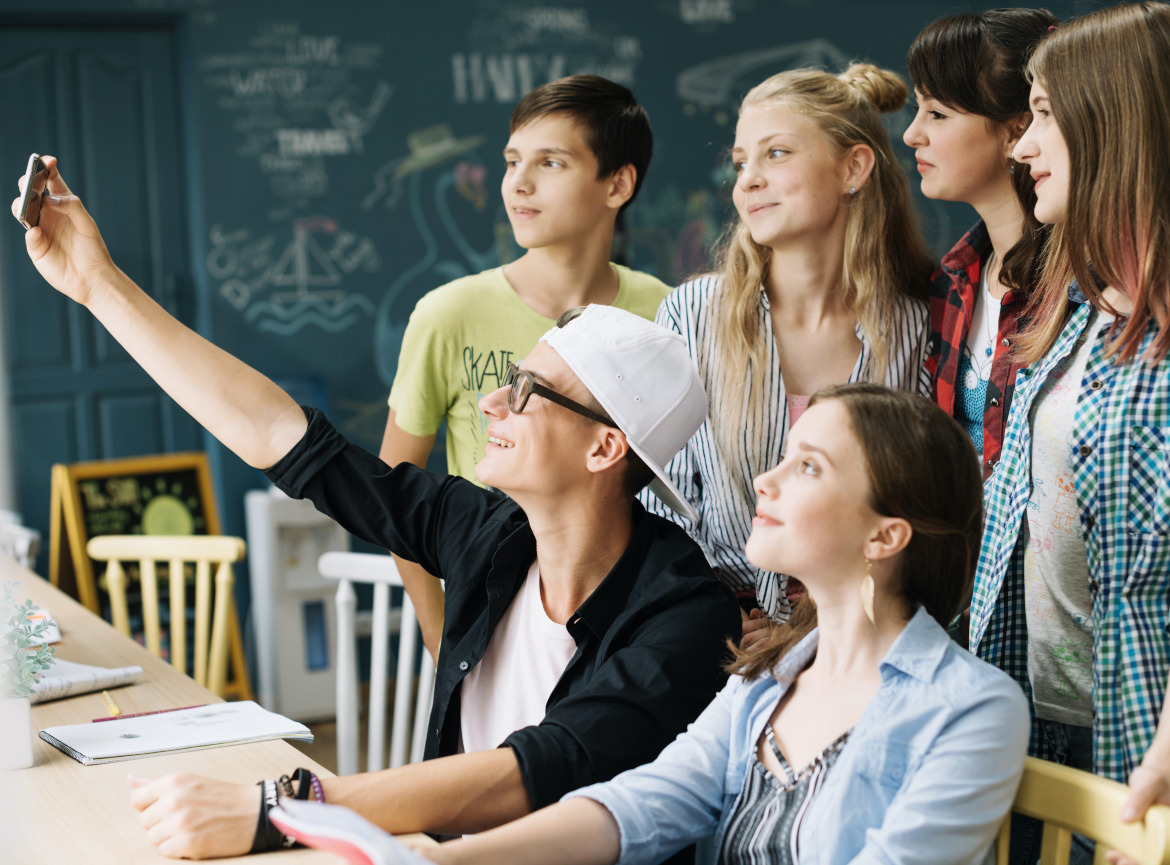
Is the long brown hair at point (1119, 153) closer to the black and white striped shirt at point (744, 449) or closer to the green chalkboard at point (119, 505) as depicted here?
the black and white striped shirt at point (744, 449)

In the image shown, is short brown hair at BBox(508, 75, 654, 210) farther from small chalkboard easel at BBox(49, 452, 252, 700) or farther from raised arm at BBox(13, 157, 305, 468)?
small chalkboard easel at BBox(49, 452, 252, 700)

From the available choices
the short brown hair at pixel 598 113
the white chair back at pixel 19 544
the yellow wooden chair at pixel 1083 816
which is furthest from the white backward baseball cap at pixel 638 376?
the white chair back at pixel 19 544

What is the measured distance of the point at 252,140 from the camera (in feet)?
13.7

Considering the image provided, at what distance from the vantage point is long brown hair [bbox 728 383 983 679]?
1194mm

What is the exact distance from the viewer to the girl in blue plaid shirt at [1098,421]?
1299 millimetres

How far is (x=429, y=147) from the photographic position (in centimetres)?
441

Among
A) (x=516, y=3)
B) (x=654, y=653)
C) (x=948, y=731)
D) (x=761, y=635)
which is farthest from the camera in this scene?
(x=516, y=3)

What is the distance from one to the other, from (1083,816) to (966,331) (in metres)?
0.92

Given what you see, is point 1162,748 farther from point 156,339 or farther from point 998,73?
point 156,339

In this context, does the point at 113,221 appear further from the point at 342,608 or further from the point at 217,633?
the point at 342,608

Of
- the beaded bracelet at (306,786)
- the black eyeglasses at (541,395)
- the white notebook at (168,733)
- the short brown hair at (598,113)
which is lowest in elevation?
the white notebook at (168,733)

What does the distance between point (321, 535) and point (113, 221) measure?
1.34 m

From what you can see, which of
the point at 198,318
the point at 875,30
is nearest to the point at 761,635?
the point at 198,318

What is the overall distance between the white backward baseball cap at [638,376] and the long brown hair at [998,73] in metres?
0.56
